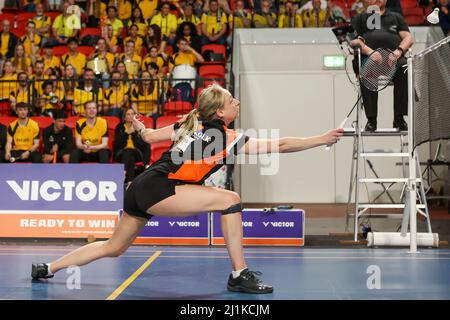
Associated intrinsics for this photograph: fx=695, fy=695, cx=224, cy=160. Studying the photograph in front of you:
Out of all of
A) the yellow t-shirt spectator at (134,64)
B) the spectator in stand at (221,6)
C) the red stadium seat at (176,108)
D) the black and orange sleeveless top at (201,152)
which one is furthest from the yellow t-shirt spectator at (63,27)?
the black and orange sleeveless top at (201,152)

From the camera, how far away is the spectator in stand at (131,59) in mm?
13125

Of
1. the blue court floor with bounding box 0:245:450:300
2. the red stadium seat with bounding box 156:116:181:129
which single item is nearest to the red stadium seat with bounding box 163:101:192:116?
the red stadium seat with bounding box 156:116:181:129

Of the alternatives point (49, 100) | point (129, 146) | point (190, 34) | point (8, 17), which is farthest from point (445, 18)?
point (8, 17)

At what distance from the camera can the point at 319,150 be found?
1365cm

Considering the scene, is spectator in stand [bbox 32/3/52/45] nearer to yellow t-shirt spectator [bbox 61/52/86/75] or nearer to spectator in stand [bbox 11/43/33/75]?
spectator in stand [bbox 11/43/33/75]

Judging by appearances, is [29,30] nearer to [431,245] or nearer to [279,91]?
[279,91]

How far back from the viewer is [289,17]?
46.1 feet

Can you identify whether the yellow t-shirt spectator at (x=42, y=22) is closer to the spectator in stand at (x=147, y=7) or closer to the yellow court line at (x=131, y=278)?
the spectator in stand at (x=147, y=7)

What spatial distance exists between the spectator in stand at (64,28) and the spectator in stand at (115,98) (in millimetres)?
2411

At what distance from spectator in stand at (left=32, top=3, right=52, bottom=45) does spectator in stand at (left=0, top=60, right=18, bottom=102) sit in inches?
66.2

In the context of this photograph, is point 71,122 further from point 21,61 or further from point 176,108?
point 21,61

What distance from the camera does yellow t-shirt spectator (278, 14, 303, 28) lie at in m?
14.0
